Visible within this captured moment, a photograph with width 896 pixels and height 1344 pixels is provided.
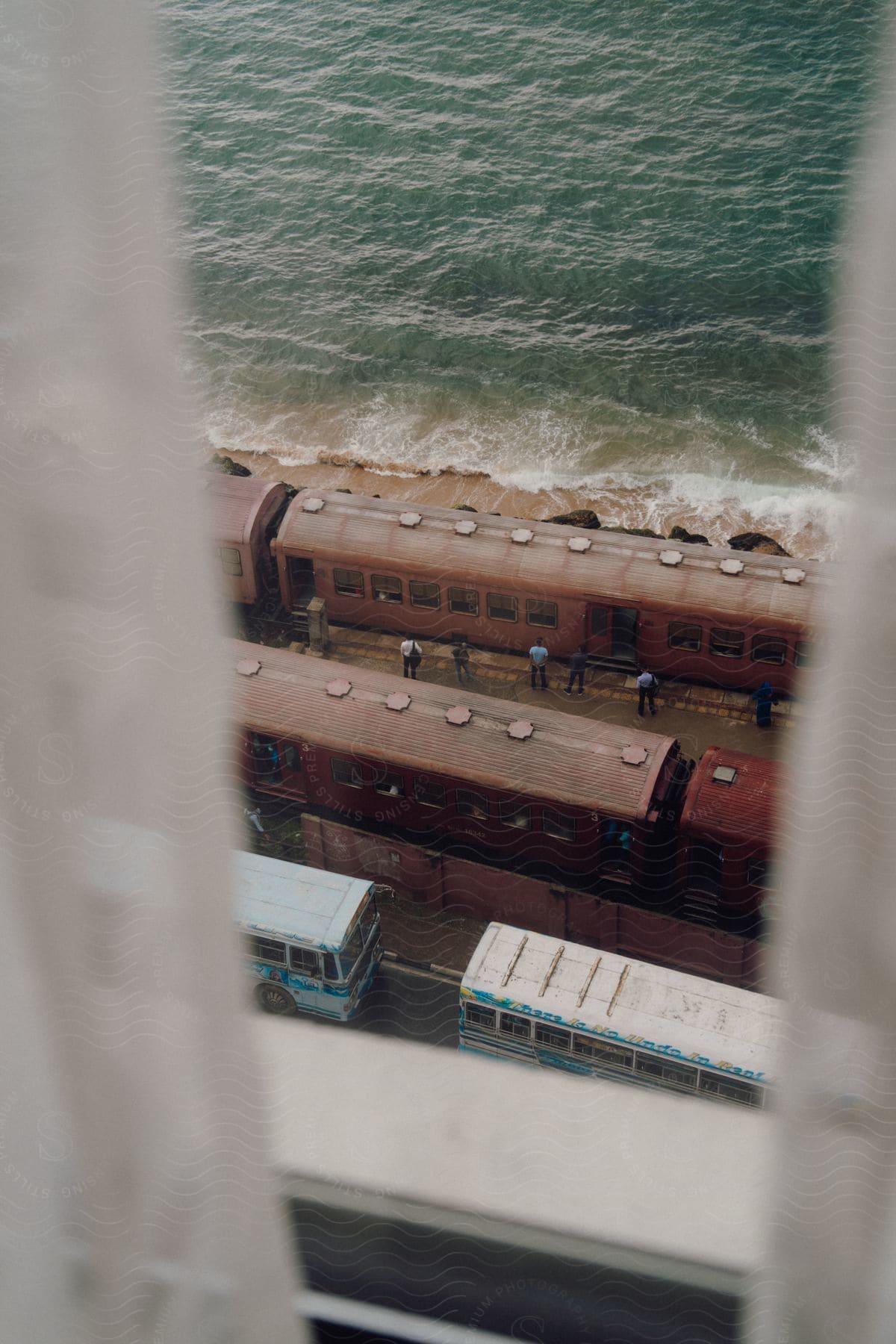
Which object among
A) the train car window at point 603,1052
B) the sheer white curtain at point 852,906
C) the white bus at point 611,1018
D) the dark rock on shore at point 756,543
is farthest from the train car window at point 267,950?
the dark rock on shore at point 756,543

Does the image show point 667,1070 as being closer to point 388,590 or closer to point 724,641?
point 724,641

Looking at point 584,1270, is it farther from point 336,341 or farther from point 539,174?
point 539,174

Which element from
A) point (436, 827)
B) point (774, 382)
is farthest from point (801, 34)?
point (436, 827)

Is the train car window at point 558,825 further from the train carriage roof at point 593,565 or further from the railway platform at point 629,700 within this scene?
the train carriage roof at point 593,565

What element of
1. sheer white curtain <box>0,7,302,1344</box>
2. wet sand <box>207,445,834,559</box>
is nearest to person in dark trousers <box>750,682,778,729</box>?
wet sand <box>207,445,834,559</box>

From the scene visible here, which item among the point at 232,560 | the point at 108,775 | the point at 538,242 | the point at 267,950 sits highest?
the point at 108,775

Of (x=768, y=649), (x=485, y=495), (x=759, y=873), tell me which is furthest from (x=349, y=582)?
(x=485, y=495)
